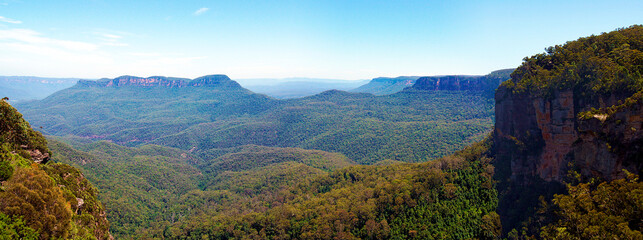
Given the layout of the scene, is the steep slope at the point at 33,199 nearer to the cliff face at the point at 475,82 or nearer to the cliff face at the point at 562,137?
the cliff face at the point at 562,137

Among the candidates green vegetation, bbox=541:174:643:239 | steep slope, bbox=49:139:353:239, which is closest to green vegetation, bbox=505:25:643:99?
green vegetation, bbox=541:174:643:239

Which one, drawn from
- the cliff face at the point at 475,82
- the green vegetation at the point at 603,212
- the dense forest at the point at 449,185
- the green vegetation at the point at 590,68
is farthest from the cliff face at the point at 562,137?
the cliff face at the point at 475,82

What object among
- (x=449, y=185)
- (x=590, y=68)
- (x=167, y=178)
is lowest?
(x=167, y=178)

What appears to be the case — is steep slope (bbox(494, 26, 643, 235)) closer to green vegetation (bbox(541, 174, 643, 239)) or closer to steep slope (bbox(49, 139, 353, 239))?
green vegetation (bbox(541, 174, 643, 239))

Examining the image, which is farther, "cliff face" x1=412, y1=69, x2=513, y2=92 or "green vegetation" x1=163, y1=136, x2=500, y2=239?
"cliff face" x1=412, y1=69, x2=513, y2=92

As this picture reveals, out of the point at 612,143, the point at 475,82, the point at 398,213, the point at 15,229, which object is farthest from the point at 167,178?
the point at 475,82

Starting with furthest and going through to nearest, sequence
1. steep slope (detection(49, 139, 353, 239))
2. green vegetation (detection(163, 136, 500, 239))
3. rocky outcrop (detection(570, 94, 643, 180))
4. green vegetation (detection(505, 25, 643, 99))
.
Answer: steep slope (detection(49, 139, 353, 239)) → green vegetation (detection(163, 136, 500, 239)) → green vegetation (detection(505, 25, 643, 99)) → rocky outcrop (detection(570, 94, 643, 180))

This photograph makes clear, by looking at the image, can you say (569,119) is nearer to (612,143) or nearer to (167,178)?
(612,143)

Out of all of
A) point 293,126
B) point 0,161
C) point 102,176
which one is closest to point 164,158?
point 102,176
